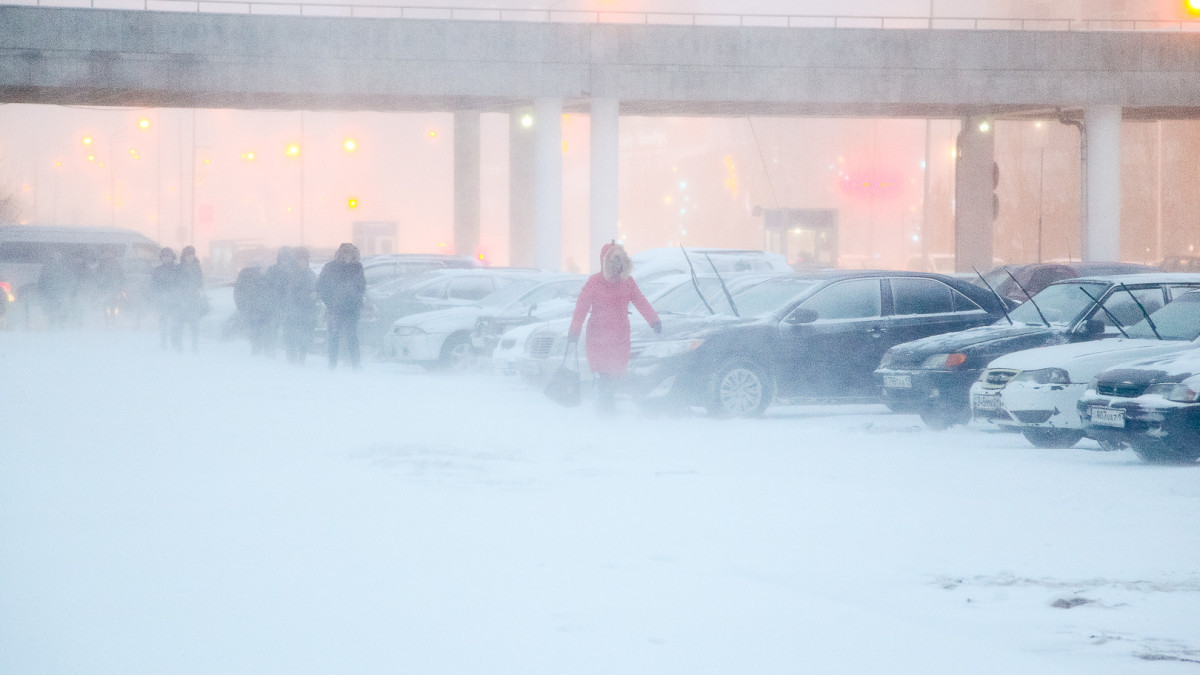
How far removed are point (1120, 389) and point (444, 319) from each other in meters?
11.2

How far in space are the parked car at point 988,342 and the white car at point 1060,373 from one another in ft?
1.77

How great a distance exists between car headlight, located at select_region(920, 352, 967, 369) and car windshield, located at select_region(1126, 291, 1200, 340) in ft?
4.92

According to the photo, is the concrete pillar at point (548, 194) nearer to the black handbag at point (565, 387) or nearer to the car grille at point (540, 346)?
the car grille at point (540, 346)

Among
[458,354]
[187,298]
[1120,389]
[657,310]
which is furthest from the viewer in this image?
[187,298]

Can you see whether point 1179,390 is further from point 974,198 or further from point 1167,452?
point 974,198

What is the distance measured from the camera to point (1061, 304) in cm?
1330

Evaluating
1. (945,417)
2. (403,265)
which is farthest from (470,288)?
(945,417)

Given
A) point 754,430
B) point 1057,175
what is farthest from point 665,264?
point 1057,175

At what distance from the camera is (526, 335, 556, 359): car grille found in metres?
15.8

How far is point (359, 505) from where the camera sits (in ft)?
26.2

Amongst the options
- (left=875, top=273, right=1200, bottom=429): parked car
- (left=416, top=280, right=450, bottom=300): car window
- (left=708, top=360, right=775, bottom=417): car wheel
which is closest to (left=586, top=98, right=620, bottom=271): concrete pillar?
(left=416, top=280, right=450, bottom=300): car window

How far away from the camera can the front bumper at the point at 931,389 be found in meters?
12.6

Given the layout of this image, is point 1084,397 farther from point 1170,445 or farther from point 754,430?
point 754,430

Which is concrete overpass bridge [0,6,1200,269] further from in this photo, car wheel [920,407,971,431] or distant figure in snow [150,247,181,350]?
car wheel [920,407,971,431]
